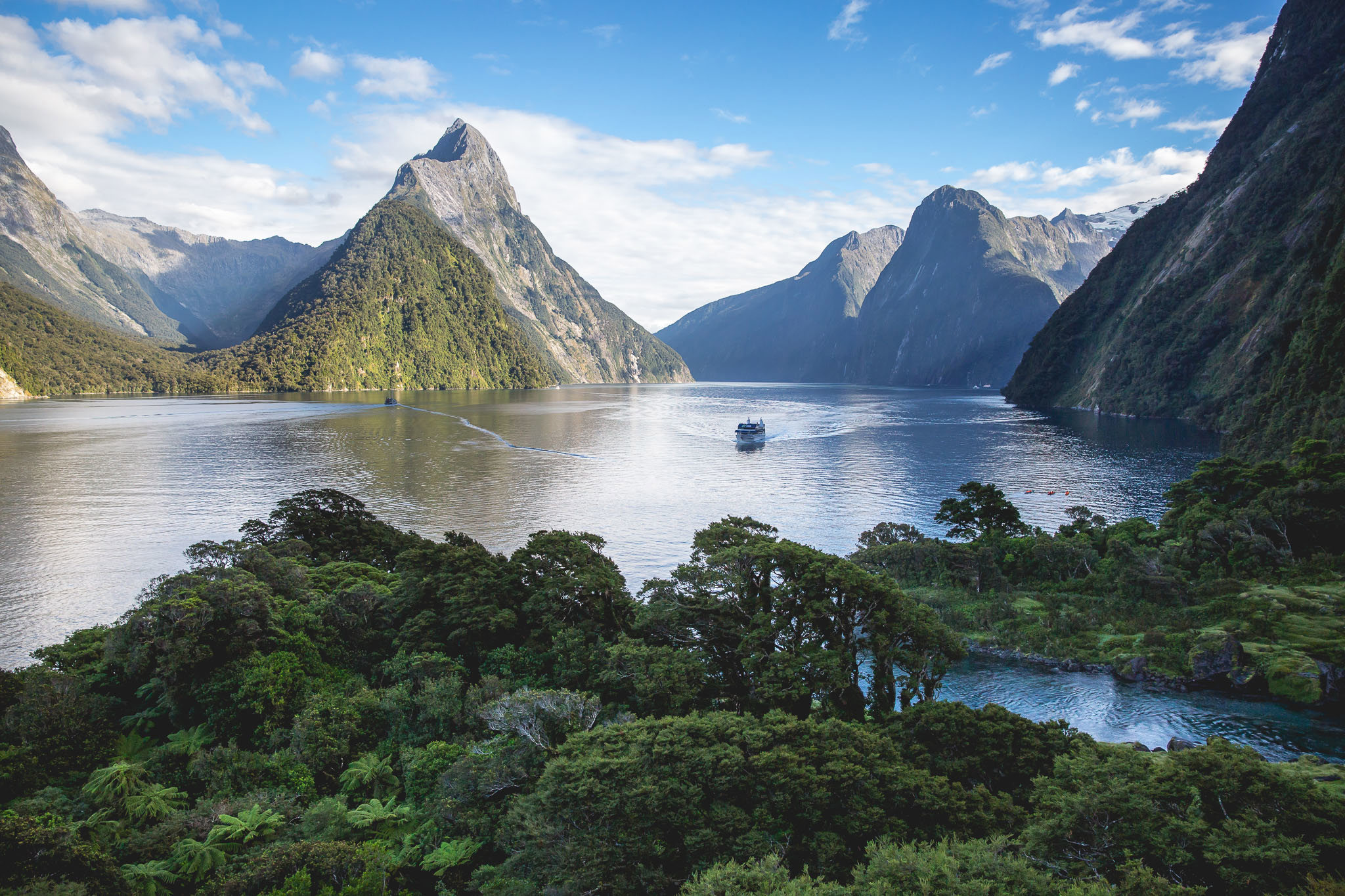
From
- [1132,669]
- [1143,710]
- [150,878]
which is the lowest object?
[1143,710]

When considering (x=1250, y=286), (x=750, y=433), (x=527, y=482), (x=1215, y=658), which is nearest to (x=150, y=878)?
(x=1215, y=658)

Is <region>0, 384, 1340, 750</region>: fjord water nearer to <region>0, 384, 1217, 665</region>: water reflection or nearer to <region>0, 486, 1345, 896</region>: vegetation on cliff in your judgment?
<region>0, 384, 1217, 665</region>: water reflection

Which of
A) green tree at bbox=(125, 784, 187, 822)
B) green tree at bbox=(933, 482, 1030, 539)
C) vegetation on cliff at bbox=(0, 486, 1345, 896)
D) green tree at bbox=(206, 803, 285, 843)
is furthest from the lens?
green tree at bbox=(933, 482, 1030, 539)

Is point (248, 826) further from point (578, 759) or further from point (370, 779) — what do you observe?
point (578, 759)

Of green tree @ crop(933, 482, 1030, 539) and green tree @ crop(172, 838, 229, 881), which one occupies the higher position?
green tree @ crop(933, 482, 1030, 539)

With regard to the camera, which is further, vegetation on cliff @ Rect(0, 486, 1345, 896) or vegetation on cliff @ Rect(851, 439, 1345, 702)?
A: vegetation on cliff @ Rect(851, 439, 1345, 702)

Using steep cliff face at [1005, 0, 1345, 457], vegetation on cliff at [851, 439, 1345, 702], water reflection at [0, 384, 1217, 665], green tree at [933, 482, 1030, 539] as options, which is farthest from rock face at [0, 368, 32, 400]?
steep cliff face at [1005, 0, 1345, 457]
